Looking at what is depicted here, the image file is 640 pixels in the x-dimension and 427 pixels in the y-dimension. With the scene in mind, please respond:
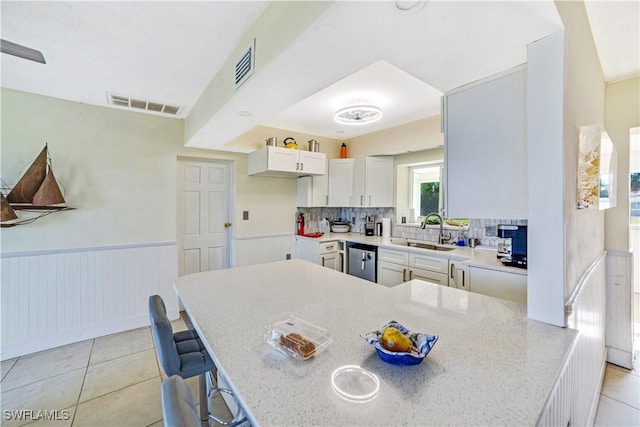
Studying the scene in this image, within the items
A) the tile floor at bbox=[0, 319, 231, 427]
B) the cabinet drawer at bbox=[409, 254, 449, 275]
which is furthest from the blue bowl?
the cabinet drawer at bbox=[409, 254, 449, 275]

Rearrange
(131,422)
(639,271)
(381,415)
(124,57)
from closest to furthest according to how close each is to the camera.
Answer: (381,415), (131,422), (124,57), (639,271)

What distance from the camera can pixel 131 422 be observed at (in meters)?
1.74

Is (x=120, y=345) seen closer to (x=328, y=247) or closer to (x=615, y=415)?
(x=328, y=247)

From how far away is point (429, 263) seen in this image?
287cm

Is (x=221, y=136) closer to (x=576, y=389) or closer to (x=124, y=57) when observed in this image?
(x=124, y=57)

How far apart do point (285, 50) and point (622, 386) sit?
11.4 ft

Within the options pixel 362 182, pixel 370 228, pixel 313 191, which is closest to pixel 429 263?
pixel 370 228

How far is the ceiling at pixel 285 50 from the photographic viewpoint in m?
1.07

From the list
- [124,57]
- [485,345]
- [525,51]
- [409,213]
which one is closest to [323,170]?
[409,213]

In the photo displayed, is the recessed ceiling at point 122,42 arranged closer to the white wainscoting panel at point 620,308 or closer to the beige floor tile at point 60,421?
the beige floor tile at point 60,421

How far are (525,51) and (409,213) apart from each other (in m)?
2.95

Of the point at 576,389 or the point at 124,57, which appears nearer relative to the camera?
the point at 576,389

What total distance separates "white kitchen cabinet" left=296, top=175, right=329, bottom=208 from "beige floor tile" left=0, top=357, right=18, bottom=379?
3433 mm

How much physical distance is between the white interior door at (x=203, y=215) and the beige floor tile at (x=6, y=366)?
1556 millimetres
